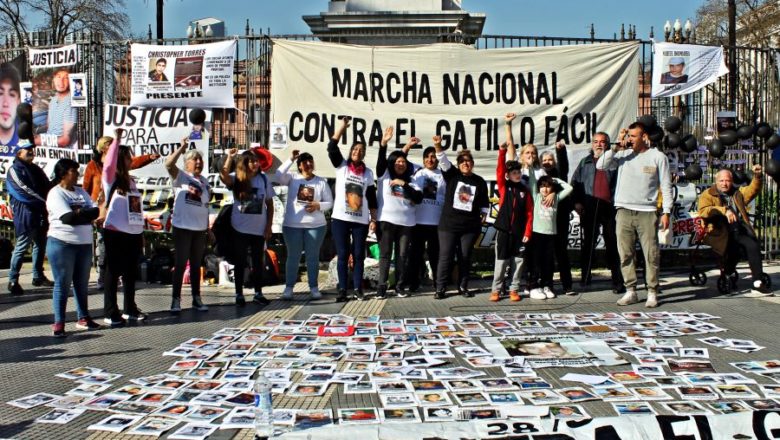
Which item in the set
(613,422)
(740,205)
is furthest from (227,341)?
(740,205)

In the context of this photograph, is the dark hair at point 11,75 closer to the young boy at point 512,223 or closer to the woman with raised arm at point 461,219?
the woman with raised arm at point 461,219

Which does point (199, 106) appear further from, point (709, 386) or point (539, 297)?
point (709, 386)

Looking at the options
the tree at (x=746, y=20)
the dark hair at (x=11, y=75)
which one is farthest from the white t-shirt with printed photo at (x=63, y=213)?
the tree at (x=746, y=20)

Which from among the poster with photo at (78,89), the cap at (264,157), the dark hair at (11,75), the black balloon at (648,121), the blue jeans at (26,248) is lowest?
the blue jeans at (26,248)

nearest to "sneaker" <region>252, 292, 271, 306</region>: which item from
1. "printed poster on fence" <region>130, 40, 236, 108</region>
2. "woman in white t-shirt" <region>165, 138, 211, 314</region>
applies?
"woman in white t-shirt" <region>165, 138, 211, 314</region>

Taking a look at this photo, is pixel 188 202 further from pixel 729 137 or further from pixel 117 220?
pixel 729 137

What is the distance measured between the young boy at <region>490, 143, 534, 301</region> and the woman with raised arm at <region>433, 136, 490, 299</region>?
291mm

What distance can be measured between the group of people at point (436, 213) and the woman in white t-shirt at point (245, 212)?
13 mm

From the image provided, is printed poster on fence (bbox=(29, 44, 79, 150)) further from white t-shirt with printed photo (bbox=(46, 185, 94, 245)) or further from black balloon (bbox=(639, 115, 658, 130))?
black balloon (bbox=(639, 115, 658, 130))

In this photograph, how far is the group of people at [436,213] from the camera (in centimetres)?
867

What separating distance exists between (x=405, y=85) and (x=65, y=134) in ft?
17.4

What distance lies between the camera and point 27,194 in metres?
9.86

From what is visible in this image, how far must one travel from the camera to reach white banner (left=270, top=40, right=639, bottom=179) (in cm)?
1126

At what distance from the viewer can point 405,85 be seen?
37.1 feet
